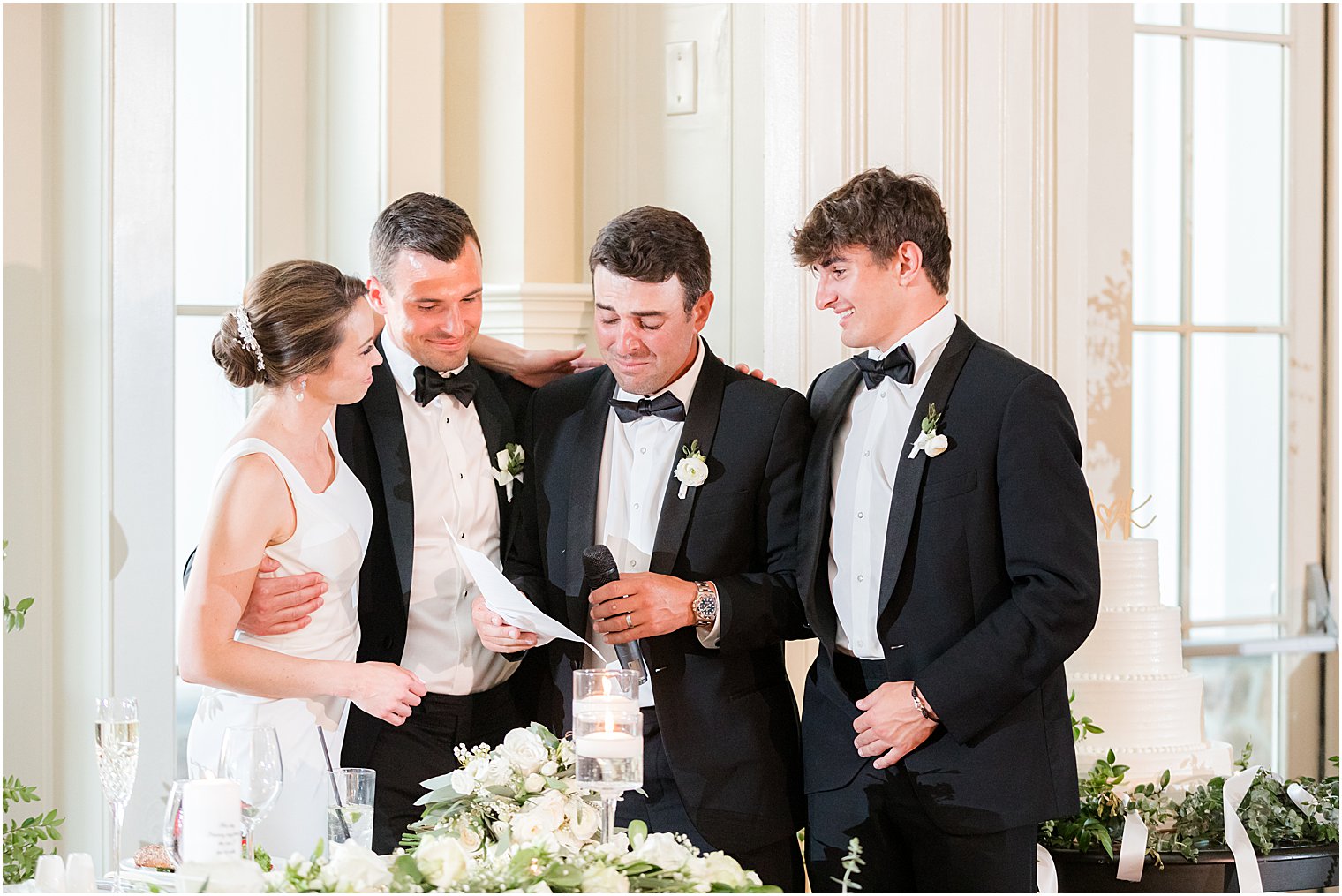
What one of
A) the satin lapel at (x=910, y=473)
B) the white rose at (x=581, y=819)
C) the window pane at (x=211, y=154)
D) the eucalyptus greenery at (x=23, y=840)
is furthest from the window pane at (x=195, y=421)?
the white rose at (x=581, y=819)

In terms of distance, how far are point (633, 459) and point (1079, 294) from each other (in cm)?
153

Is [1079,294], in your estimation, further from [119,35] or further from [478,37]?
[119,35]

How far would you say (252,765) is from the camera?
1.75 metres

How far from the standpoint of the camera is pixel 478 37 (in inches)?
154

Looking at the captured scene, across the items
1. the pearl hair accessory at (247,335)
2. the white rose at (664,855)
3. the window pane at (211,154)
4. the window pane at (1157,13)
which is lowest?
the white rose at (664,855)

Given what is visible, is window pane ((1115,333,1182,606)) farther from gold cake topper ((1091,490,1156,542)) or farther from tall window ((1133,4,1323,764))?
gold cake topper ((1091,490,1156,542))

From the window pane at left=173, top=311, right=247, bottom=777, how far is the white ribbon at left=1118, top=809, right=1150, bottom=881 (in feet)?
8.17

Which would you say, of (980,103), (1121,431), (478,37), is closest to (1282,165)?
(1121,431)

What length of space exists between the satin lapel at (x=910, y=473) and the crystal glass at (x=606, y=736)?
2.68 ft

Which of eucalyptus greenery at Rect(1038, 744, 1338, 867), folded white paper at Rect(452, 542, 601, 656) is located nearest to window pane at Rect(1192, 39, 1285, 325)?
eucalyptus greenery at Rect(1038, 744, 1338, 867)

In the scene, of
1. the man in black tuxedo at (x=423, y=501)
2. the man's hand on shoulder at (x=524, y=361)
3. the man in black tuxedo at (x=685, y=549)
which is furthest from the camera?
the man's hand on shoulder at (x=524, y=361)

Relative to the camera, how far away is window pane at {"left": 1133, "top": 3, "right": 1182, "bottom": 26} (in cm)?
407

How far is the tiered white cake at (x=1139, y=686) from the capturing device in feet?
10.2

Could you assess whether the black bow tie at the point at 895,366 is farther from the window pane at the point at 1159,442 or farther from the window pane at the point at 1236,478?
the window pane at the point at 1236,478
